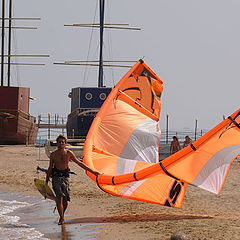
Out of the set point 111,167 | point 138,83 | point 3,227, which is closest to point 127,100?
point 138,83

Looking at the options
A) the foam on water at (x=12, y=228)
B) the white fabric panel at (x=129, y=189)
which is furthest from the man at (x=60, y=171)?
the white fabric panel at (x=129, y=189)

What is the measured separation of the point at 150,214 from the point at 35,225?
2.17 metres

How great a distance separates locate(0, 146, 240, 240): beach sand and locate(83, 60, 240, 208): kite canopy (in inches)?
20.5

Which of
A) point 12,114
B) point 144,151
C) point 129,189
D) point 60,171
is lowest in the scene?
point 12,114

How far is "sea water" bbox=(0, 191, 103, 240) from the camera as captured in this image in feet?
26.5

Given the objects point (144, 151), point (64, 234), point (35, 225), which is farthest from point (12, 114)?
point (64, 234)

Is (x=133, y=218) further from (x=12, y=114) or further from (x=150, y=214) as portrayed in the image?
(x=12, y=114)

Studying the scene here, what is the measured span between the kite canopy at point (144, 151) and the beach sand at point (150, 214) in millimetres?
520

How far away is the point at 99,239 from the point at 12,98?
30179mm

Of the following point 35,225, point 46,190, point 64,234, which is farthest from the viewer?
point 46,190

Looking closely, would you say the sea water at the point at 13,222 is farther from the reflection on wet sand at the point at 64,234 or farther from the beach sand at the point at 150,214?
the beach sand at the point at 150,214

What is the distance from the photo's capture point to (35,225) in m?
8.99

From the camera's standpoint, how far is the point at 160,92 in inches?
519

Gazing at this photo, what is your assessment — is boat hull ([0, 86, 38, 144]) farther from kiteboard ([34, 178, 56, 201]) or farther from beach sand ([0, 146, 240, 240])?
kiteboard ([34, 178, 56, 201])
